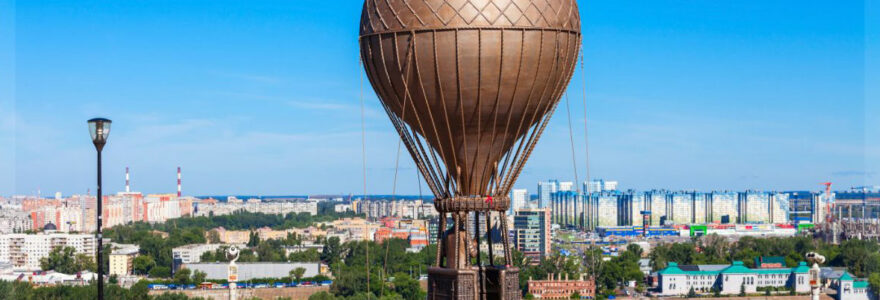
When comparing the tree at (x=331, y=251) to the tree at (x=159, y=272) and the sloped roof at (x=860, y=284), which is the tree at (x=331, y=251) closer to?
the tree at (x=159, y=272)

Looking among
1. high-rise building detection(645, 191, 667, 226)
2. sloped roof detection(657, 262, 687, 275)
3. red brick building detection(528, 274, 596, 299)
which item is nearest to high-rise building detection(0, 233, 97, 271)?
red brick building detection(528, 274, 596, 299)

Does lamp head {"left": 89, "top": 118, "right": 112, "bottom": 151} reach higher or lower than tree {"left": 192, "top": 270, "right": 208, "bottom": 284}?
higher

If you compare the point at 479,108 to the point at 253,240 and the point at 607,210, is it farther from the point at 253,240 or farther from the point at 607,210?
the point at 607,210

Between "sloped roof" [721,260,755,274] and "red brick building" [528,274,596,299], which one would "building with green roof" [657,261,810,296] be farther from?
"red brick building" [528,274,596,299]

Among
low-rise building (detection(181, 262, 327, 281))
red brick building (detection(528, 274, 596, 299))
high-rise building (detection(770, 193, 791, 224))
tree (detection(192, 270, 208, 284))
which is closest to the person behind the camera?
red brick building (detection(528, 274, 596, 299))

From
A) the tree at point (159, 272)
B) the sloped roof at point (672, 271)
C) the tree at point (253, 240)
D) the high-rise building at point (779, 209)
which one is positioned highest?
the high-rise building at point (779, 209)

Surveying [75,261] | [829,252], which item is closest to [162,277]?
[75,261]

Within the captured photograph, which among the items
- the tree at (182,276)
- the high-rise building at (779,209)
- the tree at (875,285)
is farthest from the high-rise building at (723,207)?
the tree at (875,285)

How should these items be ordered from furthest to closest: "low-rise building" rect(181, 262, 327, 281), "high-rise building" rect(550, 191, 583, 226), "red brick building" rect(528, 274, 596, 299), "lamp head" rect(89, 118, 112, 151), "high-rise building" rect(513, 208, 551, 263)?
"high-rise building" rect(550, 191, 583, 226)
"high-rise building" rect(513, 208, 551, 263)
"low-rise building" rect(181, 262, 327, 281)
"red brick building" rect(528, 274, 596, 299)
"lamp head" rect(89, 118, 112, 151)
